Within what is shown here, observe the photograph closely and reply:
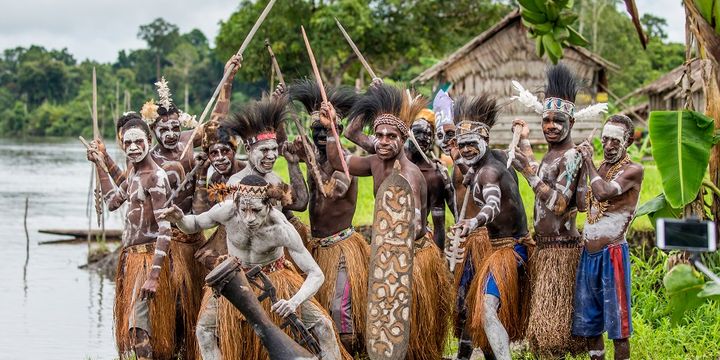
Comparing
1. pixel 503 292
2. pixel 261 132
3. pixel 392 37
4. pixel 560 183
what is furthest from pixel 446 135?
pixel 392 37

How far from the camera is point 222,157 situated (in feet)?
23.0

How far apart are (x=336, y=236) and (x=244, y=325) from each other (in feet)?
3.48

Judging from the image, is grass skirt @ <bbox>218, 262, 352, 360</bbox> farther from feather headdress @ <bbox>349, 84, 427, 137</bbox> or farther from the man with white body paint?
the man with white body paint

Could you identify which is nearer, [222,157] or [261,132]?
[261,132]

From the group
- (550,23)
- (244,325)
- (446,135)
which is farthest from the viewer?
(446,135)

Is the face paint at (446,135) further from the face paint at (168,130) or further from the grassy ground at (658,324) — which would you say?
the face paint at (168,130)

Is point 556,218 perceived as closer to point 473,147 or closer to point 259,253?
point 473,147

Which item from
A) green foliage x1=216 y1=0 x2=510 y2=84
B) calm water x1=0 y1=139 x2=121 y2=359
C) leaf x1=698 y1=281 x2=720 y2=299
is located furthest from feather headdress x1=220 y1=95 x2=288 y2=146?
green foliage x1=216 y1=0 x2=510 y2=84

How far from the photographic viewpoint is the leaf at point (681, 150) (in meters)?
5.86

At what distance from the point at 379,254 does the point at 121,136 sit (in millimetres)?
1725

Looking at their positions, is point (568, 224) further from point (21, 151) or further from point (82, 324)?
point (21, 151)

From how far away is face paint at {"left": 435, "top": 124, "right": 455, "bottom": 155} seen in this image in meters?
7.47

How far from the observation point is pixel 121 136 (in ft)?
23.0

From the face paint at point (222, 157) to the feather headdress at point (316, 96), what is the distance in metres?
0.51
